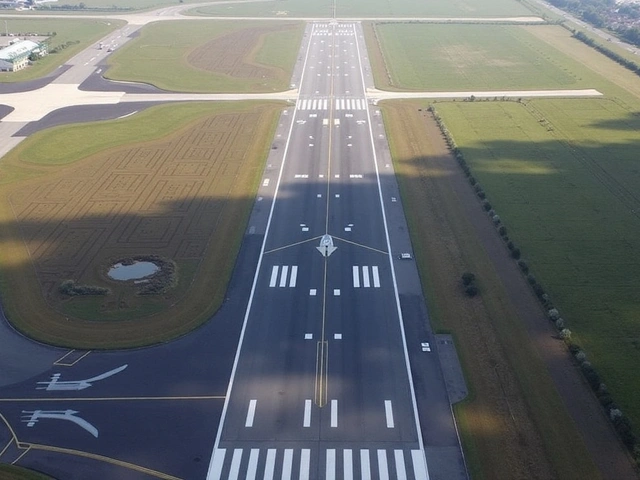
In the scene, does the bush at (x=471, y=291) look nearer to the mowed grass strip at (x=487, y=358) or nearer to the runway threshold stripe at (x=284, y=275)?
the mowed grass strip at (x=487, y=358)

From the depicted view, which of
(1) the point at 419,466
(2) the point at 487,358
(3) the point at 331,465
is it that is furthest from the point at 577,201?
(3) the point at 331,465

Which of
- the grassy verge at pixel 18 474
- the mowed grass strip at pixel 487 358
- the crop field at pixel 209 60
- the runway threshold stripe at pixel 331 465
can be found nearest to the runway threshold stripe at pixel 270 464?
the runway threshold stripe at pixel 331 465

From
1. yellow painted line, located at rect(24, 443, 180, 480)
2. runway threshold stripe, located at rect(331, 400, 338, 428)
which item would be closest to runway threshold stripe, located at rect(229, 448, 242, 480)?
yellow painted line, located at rect(24, 443, 180, 480)

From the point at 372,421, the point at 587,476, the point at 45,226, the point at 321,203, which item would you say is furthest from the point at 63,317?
the point at 587,476

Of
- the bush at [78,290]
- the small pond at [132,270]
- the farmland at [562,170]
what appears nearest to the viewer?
the farmland at [562,170]

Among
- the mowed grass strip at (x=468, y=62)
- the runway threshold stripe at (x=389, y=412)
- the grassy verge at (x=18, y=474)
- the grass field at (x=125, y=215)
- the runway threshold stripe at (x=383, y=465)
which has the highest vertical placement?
the grassy verge at (x=18, y=474)

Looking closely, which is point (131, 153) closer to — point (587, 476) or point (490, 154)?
point (490, 154)

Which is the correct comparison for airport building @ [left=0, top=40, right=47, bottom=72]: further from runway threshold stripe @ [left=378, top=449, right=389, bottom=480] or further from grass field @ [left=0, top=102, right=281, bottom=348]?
runway threshold stripe @ [left=378, top=449, right=389, bottom=480]

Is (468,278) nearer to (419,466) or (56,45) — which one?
(419,466)
